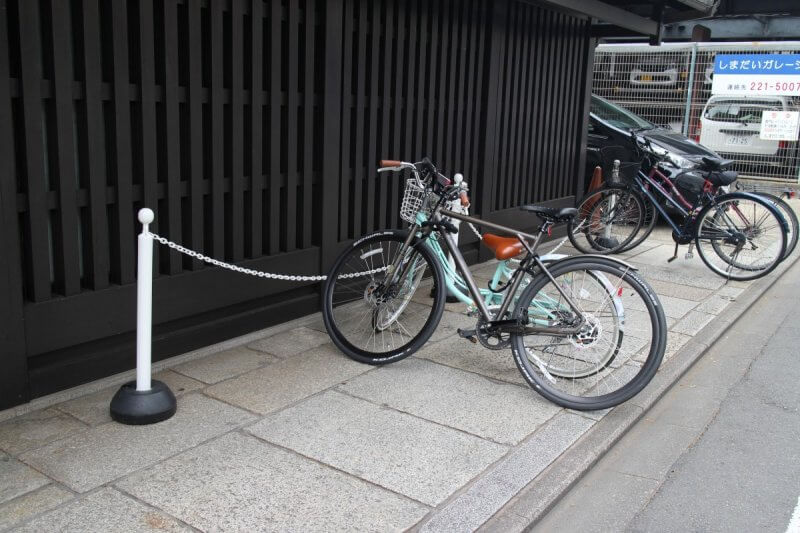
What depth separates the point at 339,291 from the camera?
530 cm

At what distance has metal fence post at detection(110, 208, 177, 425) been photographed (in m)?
3.79

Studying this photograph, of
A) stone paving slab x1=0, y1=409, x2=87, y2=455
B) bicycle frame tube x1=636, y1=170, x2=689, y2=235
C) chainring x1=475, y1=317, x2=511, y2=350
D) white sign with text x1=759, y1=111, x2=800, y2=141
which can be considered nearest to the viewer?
stone paving slab x1=0, y1=409, x2=87, y2=455

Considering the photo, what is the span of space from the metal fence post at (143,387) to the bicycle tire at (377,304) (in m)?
1.30

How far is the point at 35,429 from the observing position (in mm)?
3805

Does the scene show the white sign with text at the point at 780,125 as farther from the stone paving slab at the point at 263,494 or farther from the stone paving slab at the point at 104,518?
the stone paving slab at the point at 104,518

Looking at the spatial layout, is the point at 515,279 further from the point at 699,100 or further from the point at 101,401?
the point at 699,100

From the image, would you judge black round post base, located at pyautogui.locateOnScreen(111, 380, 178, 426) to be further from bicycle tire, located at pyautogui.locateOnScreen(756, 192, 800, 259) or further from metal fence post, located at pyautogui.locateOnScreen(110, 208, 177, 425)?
bicycle tire, located at pyautogui.locateOnScreen(756, 192, 800, 259)

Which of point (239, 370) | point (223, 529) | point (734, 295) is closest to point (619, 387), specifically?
point (239, 370)

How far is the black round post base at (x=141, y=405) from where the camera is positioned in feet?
12.8

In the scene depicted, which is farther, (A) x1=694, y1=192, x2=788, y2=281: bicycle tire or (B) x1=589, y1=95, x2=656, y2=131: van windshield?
(B) x1=589, y1=95, x2=656, y2=131: van windshield

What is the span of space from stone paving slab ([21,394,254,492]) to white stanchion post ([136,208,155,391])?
0.26 metres

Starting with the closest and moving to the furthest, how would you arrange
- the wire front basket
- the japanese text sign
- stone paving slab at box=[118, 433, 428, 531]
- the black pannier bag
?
1. stone paving slab at box=[118, 433, 428, 531]
2. the wire front basket
3. the black pannier bag
4. the japanese text sign

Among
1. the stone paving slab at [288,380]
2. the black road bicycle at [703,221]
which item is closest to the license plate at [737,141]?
the black road bicycle at [703,221]

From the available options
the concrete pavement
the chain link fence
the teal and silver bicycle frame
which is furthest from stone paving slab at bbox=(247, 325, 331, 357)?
the chain link fence
